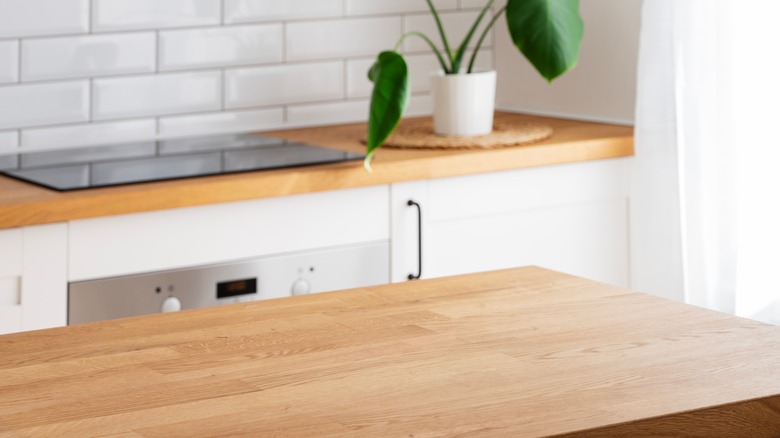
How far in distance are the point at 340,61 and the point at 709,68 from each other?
1060mm

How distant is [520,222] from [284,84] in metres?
0.82

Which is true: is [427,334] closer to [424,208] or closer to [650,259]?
[424,208]

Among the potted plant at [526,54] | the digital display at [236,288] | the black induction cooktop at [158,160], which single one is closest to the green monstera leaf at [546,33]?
the potted plant at [526,54]

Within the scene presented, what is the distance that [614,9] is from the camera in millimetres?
3137

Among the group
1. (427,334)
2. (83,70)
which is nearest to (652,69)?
(83,70)

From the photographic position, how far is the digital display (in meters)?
2.38

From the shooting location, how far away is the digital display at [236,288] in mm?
2385

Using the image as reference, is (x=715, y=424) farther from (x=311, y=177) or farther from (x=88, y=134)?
(x=88, y=134)

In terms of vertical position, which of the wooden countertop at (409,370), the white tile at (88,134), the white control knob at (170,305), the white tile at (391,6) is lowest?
the white control knob at (170,305)

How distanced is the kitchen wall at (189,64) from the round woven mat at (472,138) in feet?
1.06

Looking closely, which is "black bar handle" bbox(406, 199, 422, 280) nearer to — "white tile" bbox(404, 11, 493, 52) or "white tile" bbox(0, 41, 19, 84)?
"white tile" bbox(404, 11, 493, 52)

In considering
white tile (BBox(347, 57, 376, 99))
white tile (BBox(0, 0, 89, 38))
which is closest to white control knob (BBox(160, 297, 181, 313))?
white tile (BBox(0, 0, 89, 38))

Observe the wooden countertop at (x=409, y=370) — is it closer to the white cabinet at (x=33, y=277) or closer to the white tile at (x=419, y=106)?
the white cabinet at (x=33, y=277)

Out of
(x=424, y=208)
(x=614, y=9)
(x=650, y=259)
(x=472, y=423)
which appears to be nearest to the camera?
(x=472, y=423)
